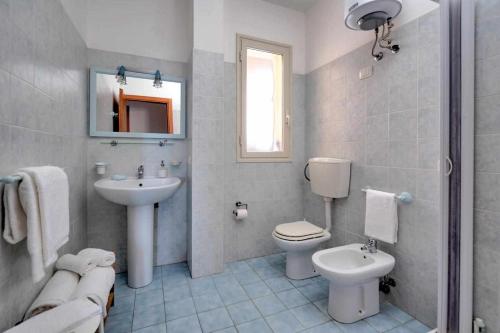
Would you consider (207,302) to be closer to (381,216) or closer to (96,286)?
(96,286)

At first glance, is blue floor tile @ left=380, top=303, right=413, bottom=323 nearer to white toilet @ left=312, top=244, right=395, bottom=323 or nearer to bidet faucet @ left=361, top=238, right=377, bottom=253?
white toilet @ left=312, top=244, right=395, bottom=323

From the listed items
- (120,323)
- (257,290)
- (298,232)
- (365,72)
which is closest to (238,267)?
(257,290)

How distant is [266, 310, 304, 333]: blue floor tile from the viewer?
1482mm

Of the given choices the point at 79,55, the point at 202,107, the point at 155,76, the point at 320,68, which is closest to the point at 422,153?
the point at 320,68

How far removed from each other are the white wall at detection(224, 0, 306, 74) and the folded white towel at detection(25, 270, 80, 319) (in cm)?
208

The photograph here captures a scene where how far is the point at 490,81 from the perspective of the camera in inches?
39.8

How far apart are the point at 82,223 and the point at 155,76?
1407 millimetres

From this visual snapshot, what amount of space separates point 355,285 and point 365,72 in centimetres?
158

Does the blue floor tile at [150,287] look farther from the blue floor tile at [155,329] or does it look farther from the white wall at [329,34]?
the white wall at [329,34]

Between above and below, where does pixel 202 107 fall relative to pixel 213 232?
above

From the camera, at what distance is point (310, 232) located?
6.64 feet

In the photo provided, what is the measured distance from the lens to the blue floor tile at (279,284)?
6.38 ft

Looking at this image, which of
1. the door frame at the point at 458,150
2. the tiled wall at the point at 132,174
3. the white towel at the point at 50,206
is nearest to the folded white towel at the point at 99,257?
the white towel at the point at 50,206

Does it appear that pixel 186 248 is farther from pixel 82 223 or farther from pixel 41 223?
pixel 41 223
